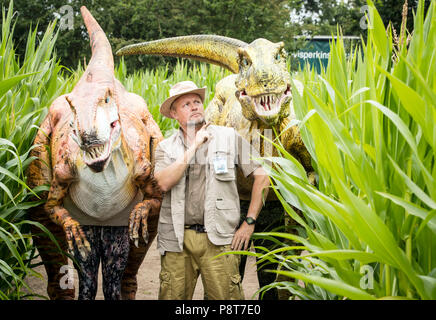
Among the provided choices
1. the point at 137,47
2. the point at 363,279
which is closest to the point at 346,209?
the point at 363,279

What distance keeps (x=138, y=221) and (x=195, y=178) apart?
1.37 feet

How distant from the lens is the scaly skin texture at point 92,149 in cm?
263

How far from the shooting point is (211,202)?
299 centimetres

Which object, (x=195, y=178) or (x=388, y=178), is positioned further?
(x=195, y=178)

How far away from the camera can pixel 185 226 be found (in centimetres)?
304

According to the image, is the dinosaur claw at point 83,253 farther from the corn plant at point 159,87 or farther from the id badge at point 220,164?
the corn plant at point 159,87

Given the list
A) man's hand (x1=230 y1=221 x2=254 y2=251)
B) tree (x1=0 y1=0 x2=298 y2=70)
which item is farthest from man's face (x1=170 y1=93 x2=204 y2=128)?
tree (x1=0 y1=0 x2=298 y2=70)

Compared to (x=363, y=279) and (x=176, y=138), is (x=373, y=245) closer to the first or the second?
(x=363, y=279)

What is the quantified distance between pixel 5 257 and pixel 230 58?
2.15 m

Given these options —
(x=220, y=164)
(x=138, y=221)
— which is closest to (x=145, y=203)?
(x=138, y=221)

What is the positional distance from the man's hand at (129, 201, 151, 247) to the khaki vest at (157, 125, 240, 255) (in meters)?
0.09
